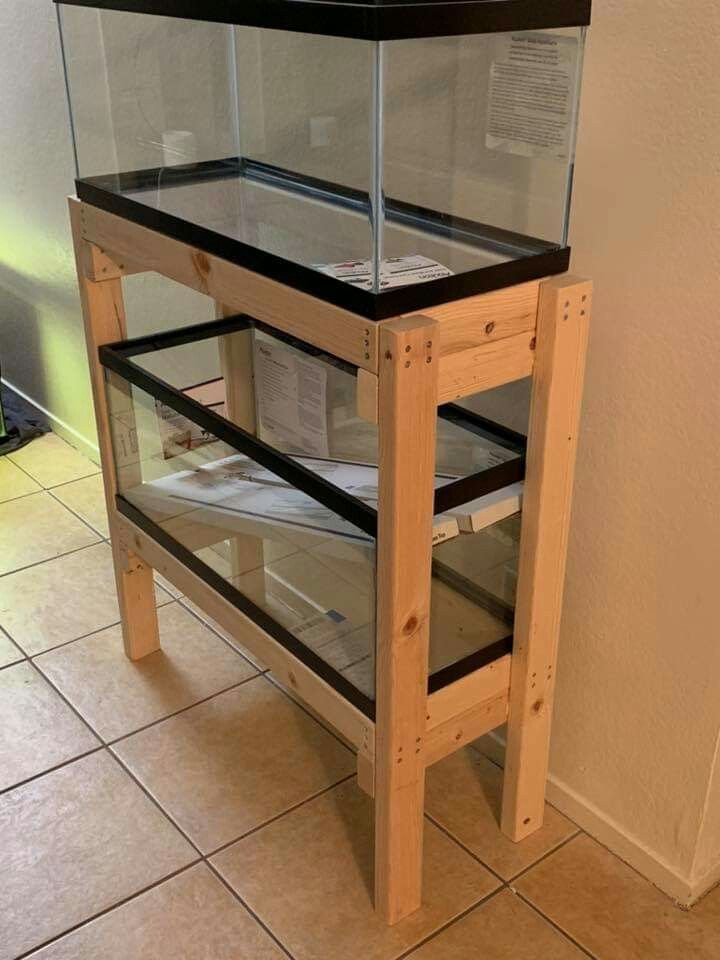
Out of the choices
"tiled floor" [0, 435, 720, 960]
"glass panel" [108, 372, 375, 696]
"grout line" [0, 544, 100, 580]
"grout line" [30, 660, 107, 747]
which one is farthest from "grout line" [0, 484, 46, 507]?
"glass panel" [108, 372, 375, 696]

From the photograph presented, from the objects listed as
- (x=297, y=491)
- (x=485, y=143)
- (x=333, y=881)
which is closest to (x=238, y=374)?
(x=297, y=491)

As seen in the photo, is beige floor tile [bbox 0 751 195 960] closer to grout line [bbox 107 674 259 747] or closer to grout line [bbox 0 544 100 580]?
grout line [bbox 107 674 259 747]

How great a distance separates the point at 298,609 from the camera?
64.1 inches

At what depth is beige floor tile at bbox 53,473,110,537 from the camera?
8.66 ft

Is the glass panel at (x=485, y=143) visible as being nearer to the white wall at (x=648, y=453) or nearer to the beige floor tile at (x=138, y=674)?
the white wall at (x=648, y=453)

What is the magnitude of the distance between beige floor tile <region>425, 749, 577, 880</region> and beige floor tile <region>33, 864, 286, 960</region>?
37 cm

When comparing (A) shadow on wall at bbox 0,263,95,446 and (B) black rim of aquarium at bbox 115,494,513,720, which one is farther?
(A) shadow on wall at bbox 0,263,95,446

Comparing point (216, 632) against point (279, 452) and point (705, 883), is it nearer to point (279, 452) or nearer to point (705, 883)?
point (279, 452)

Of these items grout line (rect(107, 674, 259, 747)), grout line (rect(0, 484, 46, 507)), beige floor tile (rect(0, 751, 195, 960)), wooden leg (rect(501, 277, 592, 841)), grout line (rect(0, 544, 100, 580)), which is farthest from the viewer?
grout line (rect(0, 484, 46, 507))

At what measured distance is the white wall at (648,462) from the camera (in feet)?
4.17

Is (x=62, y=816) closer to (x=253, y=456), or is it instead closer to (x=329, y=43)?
(x=253, y=456)

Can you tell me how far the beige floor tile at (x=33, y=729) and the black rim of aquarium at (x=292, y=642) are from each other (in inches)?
15.3

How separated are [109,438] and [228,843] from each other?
2.44ft

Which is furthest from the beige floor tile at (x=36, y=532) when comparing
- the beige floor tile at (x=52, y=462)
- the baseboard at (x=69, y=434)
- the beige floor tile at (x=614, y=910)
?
the beige floor tile at (x=614, y=910)
